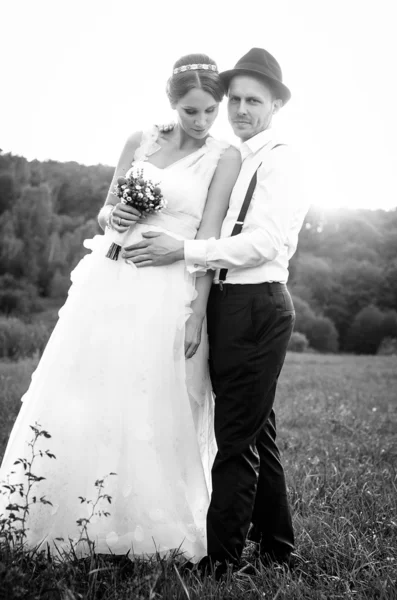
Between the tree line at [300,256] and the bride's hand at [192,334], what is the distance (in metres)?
25.5

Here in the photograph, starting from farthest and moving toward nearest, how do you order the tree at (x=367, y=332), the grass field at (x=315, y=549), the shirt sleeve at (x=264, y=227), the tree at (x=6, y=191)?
the tree at (x=367, y=332) → the tree at (x=6, y=191) → the shirt sleeve at (x=264, y=227) → the grass field at (x=315, y=549)

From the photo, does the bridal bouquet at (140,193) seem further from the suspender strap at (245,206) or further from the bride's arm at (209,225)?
the suspender strap at (245,206)

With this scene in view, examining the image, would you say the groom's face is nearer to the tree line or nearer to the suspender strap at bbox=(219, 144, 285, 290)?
the suspender strap at bbox=(219, 144, 285, 290)

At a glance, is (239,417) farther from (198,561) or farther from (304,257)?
(304,257)

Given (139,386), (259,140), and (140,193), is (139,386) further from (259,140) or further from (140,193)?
(259,140)

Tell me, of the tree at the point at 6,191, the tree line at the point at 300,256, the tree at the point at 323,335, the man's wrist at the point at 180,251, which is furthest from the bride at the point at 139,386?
the tree at the point at 323,335

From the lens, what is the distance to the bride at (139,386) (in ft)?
10.7

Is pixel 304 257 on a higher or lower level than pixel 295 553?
higher

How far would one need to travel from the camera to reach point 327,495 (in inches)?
185

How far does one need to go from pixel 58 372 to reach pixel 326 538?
196 cm

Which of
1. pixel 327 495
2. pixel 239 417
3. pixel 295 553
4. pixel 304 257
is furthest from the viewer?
pixel 304 257

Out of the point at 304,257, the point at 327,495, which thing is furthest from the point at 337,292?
the point at 327,495

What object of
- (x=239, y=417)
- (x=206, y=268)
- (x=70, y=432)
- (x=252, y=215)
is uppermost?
(x=252, y=215)

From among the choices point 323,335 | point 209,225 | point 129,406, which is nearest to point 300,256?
point 323,335
